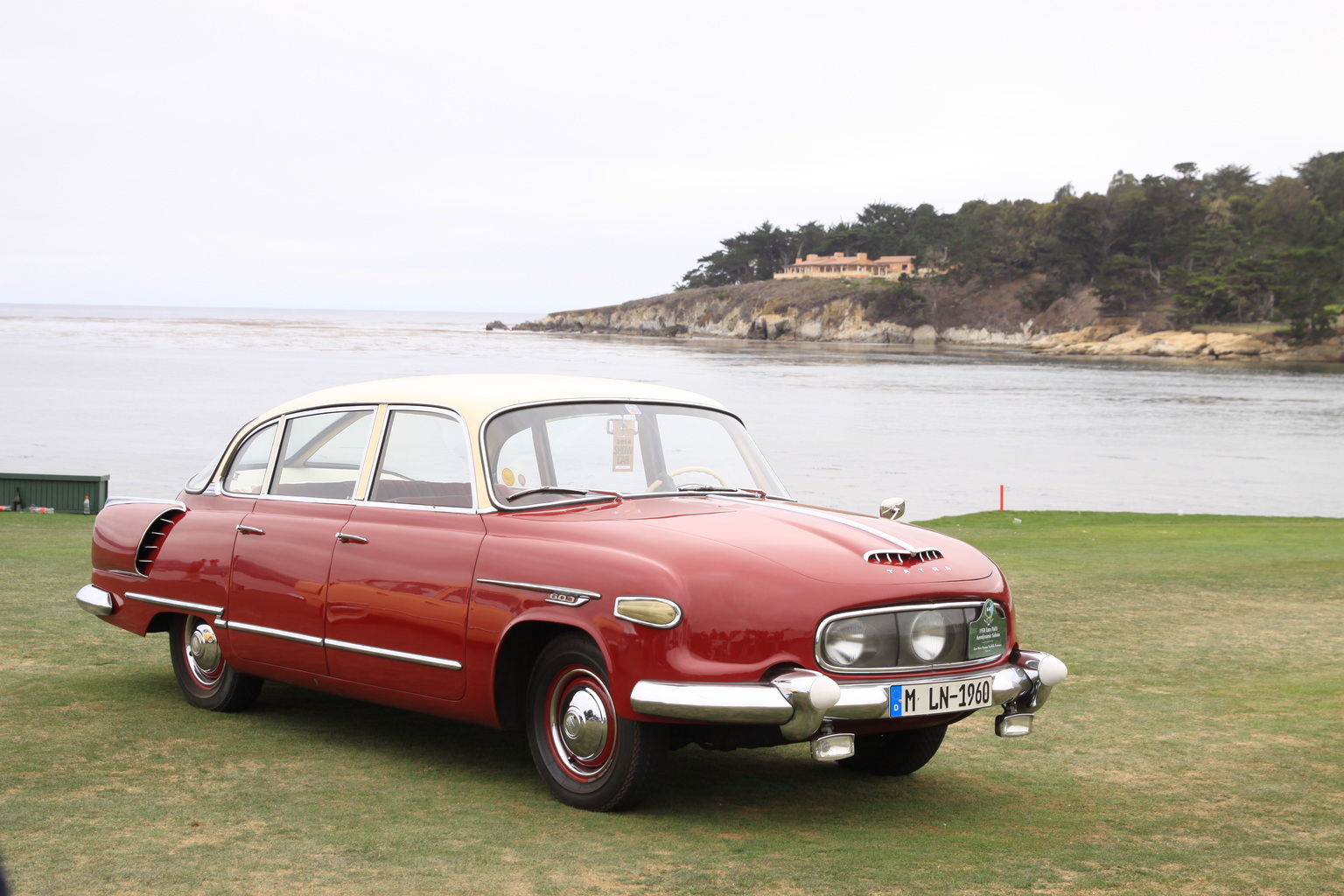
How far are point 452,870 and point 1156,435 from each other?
6121 cm

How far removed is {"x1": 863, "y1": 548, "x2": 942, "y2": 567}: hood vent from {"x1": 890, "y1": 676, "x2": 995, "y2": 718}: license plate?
500mm

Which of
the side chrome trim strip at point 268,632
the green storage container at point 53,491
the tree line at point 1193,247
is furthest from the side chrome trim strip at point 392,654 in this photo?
the tree line at point 1193,247

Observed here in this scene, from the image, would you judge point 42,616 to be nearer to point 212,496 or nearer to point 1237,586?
point 212,496

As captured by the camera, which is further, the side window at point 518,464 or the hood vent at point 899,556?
the side window at point 518,464

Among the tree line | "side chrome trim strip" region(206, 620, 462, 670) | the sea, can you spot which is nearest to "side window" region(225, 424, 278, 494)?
"side chrome trim strip" region(206, 620, 462, 670)

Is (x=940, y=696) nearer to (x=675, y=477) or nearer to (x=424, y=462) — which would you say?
(x=675, y=477)

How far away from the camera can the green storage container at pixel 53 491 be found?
24.3 m

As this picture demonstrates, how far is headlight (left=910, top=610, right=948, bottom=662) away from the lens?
17.5ft

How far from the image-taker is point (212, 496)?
24.4ft

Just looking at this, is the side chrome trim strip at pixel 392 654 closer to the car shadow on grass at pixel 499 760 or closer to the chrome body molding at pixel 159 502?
the car shadow on grass at pixel 499 760

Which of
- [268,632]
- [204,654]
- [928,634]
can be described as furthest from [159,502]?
[928,634]

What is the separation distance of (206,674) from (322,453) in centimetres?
142

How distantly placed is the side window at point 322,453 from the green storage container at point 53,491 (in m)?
18.9

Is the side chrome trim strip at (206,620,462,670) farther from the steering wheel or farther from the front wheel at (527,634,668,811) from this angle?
the steering wheel
